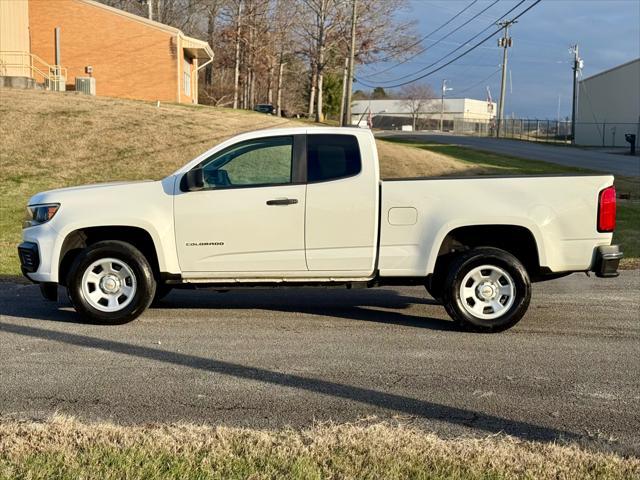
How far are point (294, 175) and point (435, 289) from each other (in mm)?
1824

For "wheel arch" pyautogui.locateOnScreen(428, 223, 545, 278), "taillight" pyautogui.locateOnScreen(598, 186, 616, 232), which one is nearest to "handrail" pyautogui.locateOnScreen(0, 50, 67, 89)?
"wheel arch" pyautogui.locateOnScreen(428, 223, 545, 278)

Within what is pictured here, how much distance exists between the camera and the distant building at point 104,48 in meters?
36.3

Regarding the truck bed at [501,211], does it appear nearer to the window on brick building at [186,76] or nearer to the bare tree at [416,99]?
the window on brick building at [186,76]

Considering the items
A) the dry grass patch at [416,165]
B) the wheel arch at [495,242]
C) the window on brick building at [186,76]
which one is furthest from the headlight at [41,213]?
the window on brick building at [186,76]

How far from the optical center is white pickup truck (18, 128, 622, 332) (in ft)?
23.3

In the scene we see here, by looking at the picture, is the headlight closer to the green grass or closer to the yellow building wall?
the green grass

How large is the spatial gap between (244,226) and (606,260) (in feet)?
11.3

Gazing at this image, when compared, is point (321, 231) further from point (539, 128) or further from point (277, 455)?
point (539, 128)

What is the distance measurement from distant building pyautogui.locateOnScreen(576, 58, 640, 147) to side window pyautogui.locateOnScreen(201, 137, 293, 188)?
53784mm

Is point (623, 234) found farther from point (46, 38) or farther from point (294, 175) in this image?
point (46, 38)

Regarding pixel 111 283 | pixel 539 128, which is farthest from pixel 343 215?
pixel 539 128

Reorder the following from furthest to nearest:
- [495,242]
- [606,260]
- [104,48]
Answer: [104,48] < [495,242] < [606,260]

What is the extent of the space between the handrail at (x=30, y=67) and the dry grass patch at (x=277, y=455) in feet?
106

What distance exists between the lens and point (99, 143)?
23062 millimetres
